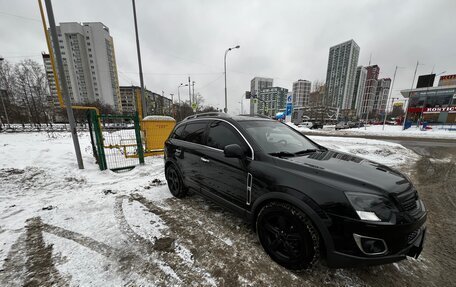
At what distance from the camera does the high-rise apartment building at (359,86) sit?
191ft

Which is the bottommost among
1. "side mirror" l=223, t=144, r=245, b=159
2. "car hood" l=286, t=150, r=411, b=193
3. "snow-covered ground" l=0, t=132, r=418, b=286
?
"snow-covered ground" l=0, t=132, r=418, b=286

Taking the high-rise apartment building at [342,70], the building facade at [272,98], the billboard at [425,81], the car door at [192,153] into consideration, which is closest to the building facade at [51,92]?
the car door at [192,153]

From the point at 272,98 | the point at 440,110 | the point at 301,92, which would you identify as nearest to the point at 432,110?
the point at 440,110

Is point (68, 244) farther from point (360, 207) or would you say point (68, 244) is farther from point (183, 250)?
point (360, 207)

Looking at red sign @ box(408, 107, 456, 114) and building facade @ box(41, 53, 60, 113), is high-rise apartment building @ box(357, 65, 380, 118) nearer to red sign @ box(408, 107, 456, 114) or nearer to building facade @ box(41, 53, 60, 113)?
red sign @ box(408, 107, 456, 114)

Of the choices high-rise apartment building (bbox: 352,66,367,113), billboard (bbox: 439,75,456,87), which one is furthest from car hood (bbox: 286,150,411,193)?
high-rise apartment building (bbox: 352,66,367,113)

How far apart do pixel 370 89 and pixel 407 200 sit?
279 feet

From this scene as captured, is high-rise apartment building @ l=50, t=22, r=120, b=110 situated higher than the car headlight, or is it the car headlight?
high-rise apartment building @ l=50, t=22, r=120, b=110

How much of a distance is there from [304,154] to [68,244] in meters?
3.56

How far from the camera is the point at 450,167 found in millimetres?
6359

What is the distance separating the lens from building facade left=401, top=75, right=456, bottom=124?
1287 inches

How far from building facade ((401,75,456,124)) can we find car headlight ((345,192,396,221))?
46215 millimetres

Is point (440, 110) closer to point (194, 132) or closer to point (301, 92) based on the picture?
point (301, 92)

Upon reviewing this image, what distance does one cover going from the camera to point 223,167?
8.81 feet
